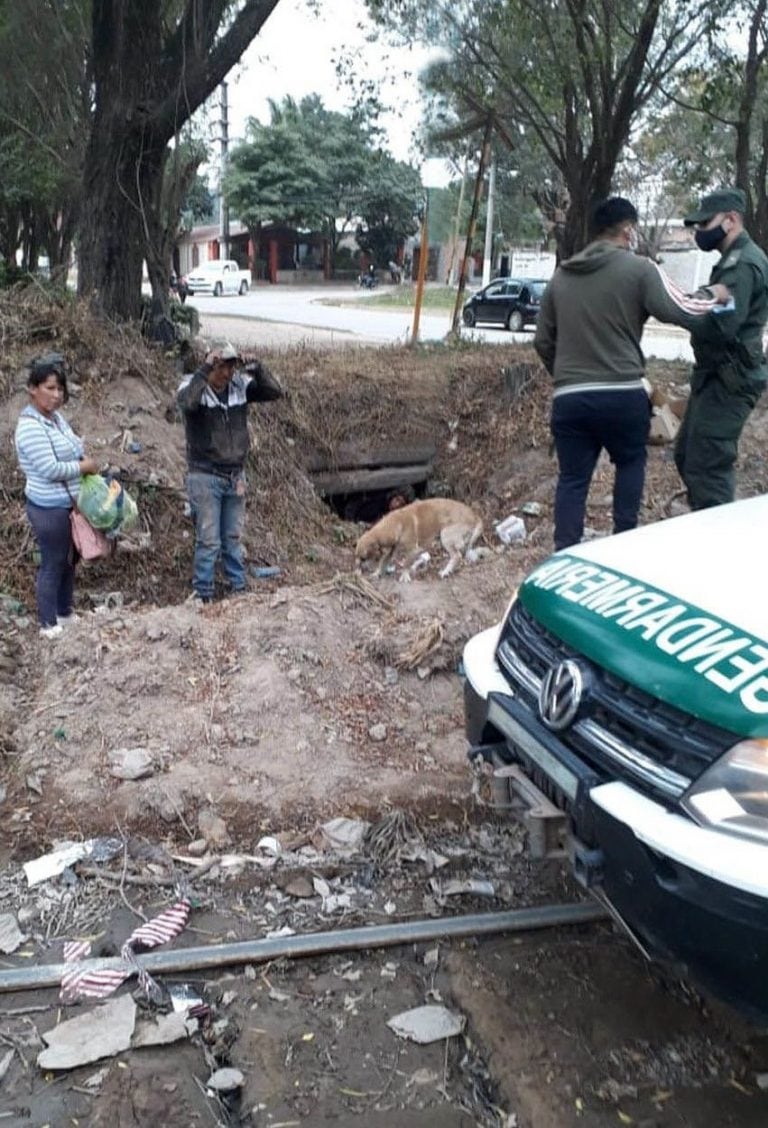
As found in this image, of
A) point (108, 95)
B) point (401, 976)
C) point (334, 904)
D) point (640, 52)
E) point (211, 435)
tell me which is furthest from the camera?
point (640, 52)

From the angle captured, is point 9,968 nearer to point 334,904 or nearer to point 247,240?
point 334,904

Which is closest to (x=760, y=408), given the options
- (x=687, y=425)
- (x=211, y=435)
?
(x=687, y=425)

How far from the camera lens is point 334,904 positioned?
354 cm

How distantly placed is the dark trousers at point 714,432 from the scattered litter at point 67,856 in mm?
3341

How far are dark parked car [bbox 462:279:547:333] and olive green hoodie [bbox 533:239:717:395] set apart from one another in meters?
22.6

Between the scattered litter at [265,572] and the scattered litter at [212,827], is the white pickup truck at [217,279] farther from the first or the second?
the scattered litter at [212,827]

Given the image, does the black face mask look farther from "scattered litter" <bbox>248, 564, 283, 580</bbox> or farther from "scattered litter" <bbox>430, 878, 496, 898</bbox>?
"scattered litter" <bbox>248, 564, 283, 580</bbox>

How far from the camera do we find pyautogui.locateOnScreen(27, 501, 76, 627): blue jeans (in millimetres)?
5621

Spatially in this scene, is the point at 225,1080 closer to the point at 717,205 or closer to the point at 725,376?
the point at 725,376

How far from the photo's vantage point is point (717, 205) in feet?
16.1

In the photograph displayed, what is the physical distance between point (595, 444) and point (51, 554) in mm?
3065

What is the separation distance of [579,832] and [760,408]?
755 centimetres

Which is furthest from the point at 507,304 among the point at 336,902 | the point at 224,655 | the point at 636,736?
the point at 636,736

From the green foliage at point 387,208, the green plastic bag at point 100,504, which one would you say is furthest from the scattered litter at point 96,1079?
the green foliage at point 387,208
